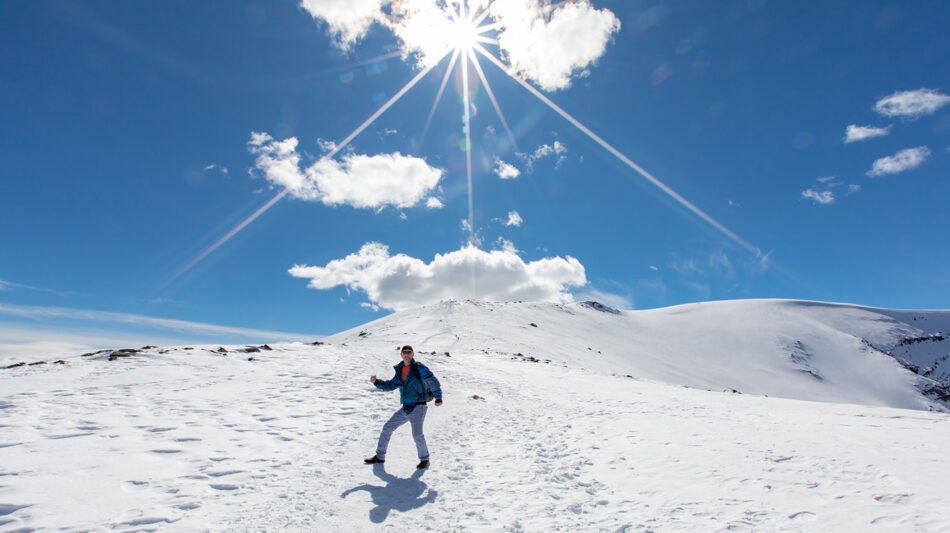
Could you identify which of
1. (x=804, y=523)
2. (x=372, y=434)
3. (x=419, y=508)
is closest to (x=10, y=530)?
(x=419, y=508)

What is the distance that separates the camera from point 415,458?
8930mm

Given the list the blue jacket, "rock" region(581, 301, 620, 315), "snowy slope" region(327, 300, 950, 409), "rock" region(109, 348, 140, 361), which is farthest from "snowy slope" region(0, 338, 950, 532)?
"rock" region(581, 301, 620, 315)

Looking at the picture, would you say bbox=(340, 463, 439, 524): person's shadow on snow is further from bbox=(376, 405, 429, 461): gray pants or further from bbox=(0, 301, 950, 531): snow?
bbox=(376, 405, 429, 461): gray pants

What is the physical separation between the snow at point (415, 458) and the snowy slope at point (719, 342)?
60.9 ft

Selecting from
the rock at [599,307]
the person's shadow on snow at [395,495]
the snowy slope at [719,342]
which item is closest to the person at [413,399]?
the person's shadow on snow at [395,495]

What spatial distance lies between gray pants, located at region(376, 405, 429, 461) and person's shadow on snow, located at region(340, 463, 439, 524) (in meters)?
0.45

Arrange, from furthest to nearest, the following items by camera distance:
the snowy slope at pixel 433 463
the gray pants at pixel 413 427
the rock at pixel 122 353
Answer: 1. the rock at pixel 122 353
2. the gray pants at pixel 413 427
3. the snowy slope at pixel 433 463

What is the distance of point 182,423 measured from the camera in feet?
31.0

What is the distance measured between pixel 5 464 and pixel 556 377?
66.1ft

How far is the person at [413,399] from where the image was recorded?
8289 millimetres

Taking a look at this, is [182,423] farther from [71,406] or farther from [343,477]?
[343,477]

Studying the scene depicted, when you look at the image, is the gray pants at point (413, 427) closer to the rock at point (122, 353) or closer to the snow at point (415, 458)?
the snow at point (415, 458)

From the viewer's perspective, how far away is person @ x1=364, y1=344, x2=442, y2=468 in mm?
8289

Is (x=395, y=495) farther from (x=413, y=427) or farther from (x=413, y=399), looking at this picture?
(x=413, y=399)
